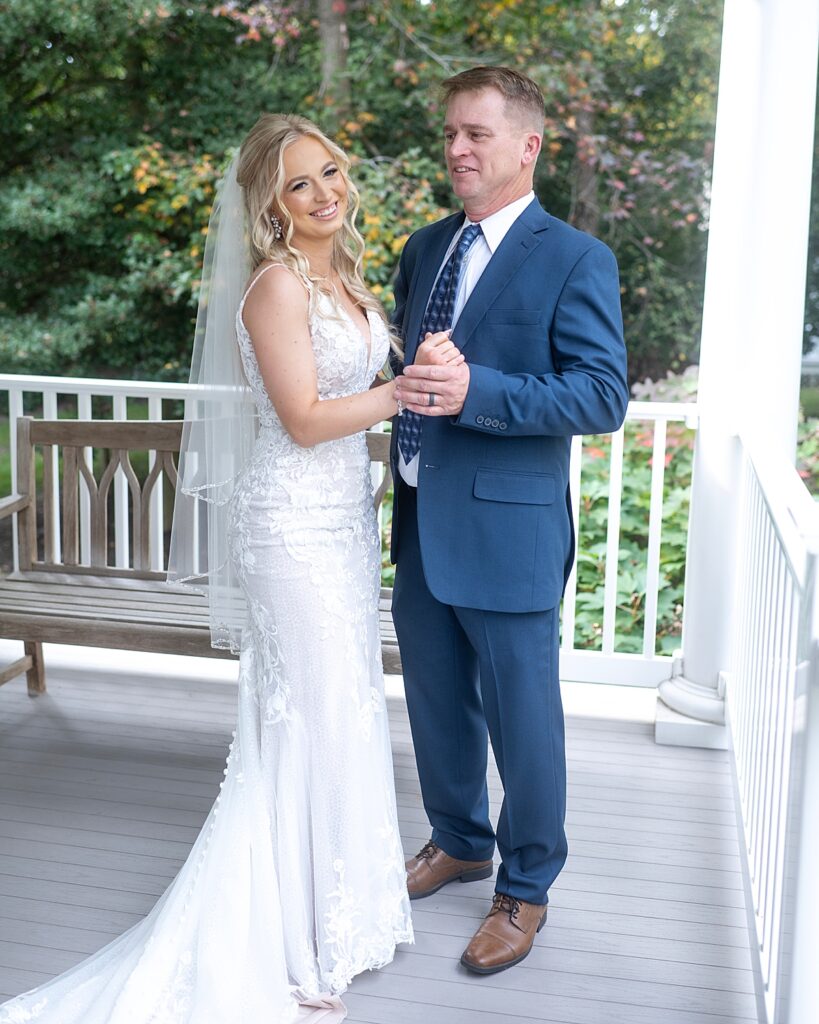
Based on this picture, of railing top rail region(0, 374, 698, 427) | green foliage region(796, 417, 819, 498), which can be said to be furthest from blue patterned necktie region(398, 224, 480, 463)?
green foliage region(796, 417, 819, 498)

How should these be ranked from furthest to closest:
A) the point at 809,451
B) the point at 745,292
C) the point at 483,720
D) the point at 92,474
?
the point at 809,451, the point at 92,474, the point at 745,292, the point at 483,720

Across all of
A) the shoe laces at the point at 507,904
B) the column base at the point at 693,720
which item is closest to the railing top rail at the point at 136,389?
the column base at the point at 693,720

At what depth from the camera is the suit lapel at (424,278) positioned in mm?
2572

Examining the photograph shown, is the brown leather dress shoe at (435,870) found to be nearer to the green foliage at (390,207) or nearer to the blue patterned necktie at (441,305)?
the blue patterned necktie at (441,305)

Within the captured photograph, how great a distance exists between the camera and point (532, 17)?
817 cm

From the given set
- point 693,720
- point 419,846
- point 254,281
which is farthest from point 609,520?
point 254,281

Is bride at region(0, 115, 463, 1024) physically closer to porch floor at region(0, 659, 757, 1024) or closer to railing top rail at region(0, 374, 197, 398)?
porch floor at region(0, 659, 757, 1024)

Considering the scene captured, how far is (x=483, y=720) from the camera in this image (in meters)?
2.78

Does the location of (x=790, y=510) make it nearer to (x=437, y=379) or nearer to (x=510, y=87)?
(x=437, y=379)

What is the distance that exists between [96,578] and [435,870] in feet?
5.44

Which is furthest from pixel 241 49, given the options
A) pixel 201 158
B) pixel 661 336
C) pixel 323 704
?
pixel 323 704

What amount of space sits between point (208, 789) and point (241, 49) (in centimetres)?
689

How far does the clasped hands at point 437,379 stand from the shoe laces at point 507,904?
1128mm

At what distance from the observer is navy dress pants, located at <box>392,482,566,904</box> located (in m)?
2.49
